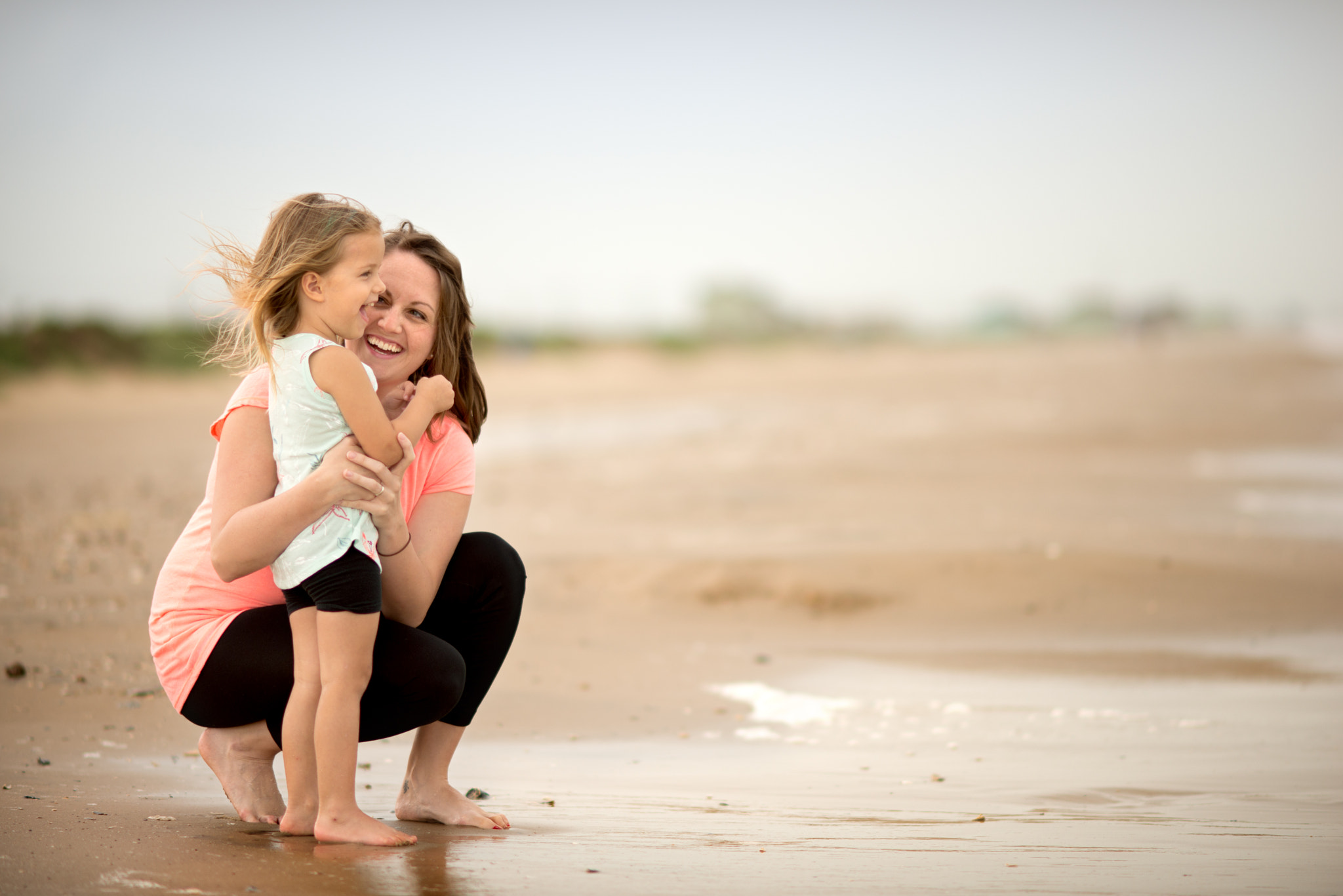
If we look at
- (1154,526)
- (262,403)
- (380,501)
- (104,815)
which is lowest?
(104,815)

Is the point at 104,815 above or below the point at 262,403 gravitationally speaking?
below

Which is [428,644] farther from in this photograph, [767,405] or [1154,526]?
[767,405]

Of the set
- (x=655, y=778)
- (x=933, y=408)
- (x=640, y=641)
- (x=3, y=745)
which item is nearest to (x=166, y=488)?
(x=640, y=641)

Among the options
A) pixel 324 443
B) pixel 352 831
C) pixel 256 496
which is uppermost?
pixel 324 443

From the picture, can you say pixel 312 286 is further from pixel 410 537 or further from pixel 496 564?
pixel 496 564

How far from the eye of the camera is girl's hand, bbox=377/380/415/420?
10.4 ft

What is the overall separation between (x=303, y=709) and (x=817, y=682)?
9.97 feet

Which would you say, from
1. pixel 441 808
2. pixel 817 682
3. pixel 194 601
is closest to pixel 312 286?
pixel 194 601

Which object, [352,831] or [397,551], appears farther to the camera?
[397,551]

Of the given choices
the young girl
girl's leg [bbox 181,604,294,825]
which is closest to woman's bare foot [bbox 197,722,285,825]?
girl's leg [bbox 181,604,294,825]

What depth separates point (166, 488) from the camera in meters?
11.8

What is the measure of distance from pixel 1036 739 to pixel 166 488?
9773 millimetres

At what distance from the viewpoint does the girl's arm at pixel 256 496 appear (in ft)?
8.93

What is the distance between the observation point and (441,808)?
308 cm
